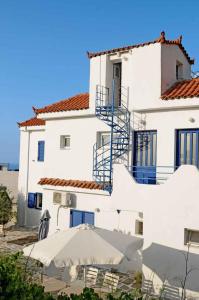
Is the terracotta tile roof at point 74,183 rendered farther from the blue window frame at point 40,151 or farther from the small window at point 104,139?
the blue window frame at point 40,151

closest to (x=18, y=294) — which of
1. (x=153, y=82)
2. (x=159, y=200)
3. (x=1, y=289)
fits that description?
(x=1, y=289)

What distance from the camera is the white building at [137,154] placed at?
12.9 metres

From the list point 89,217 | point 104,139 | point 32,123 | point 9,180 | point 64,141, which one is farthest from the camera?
point 9,180

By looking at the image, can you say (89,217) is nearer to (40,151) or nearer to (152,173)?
(152,173)

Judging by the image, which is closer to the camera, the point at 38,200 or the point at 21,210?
the point at 38,200

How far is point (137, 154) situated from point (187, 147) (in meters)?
2.72

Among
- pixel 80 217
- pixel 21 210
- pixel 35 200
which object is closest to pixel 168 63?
pixel 80 217

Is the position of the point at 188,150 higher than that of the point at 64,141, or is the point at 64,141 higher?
the point at 64,141

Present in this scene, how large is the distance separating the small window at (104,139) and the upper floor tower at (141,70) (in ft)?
4.89

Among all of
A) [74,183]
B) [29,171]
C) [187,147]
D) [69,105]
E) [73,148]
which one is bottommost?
[74,183]

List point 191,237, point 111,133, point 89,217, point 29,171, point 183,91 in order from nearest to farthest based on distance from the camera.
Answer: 1. point 191,237
2. point 183,91
3. point 111,133
4. point 89,217
5. point 29,171

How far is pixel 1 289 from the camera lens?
7.10 meters

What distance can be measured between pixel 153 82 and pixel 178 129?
251 centimetres

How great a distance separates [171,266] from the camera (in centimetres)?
1304
